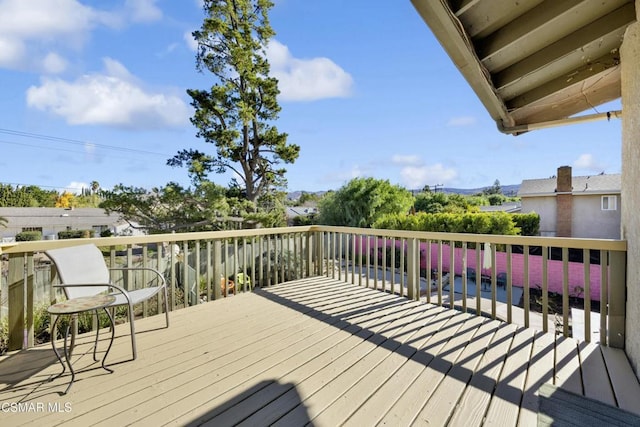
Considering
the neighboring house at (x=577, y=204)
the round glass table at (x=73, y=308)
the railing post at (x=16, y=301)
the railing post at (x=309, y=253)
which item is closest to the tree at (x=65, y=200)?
the railing post at (x=309, y=253)

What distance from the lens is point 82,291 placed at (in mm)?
2373

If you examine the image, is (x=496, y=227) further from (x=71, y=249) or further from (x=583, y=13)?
(x=71, y=249)

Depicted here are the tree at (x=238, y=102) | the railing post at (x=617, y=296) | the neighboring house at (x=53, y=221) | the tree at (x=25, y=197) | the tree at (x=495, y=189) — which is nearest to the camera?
the railing post at (x=617, y=296)

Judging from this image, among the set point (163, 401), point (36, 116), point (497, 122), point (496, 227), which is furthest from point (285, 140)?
point (36, 116)

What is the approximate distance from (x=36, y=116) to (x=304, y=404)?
31.1 metres

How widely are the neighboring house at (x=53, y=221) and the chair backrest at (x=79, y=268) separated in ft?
77.8

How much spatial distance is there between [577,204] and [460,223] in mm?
8455

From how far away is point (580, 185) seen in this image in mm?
15156

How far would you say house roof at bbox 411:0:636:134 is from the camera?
6.66 feet

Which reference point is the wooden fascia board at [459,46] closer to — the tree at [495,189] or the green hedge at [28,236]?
the green hedge at [28,236]

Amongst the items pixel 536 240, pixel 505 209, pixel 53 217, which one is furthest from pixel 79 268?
pixel 53 217

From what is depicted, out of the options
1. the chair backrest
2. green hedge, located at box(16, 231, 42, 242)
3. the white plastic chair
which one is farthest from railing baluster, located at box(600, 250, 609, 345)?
green hedge, located at box(16, 231, 42, 242)

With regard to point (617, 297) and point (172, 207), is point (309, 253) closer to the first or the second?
point (617, 297)

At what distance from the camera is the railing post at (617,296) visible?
2.31m
